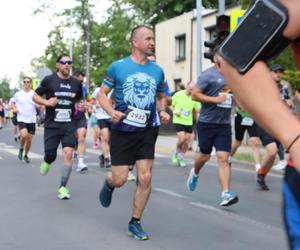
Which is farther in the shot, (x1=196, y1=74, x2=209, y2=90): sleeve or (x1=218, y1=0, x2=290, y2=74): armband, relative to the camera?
(x1=196, y1=74, x2=209, y2=90): sleeve

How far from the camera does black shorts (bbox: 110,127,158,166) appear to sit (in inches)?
227

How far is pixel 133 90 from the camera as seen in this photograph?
5.87 meters

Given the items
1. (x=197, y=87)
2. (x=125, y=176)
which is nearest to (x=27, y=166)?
(x=197, y=87)

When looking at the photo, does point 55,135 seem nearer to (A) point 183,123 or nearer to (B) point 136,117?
(B) point 136,117

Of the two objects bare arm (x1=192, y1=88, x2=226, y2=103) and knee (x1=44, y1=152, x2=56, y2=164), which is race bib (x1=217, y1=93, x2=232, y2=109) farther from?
knee (x1=44, y1=152, x2=56, y2=164)

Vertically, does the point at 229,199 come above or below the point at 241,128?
below

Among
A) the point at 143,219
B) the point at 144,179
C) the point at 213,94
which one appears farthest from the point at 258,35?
the point at 213,94

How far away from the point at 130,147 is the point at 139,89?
21.8 inches

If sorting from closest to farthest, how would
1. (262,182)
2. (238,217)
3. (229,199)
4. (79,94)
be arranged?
1. (238,217)
2. (229,199)
3. (79,94)
4. (262,182)

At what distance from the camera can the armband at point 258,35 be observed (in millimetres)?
1612

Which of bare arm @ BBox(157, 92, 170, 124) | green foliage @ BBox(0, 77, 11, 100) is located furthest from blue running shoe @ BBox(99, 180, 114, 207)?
green foliage @ BBox(0, 77, 11, 100)

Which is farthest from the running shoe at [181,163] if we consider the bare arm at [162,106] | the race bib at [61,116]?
the bare arm at [162,106]

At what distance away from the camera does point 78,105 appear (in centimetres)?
876

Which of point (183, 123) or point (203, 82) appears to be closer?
point (203, 82)
